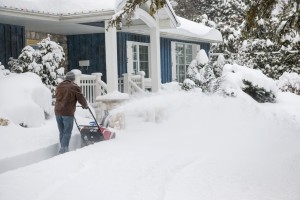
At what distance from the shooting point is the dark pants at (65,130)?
342 inches

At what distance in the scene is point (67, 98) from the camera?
8797mm

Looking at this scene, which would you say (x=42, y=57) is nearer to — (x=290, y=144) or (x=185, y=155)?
(x=185, y=155)

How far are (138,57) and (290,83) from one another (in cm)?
740

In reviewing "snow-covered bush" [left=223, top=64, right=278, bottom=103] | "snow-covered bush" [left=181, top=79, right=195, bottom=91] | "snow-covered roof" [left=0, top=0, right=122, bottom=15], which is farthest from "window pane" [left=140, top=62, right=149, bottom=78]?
"snow-covered roof" [left=0, top=0, right=122, bottom=15]

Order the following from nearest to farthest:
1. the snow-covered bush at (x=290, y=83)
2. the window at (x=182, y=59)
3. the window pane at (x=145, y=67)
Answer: the window pane at (x=145, y=67)
the snow-covered bush at (x=290, y=83)
the window at (x=182, y=59)

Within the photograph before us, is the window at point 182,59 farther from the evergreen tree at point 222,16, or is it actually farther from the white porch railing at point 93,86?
the white porch railing at point 93,86

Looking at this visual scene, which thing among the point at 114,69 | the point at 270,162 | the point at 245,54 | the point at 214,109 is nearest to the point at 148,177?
the point at 270,162

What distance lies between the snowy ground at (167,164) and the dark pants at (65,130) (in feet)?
1.42

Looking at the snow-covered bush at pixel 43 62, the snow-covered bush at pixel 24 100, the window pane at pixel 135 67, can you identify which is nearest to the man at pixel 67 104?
the snow-covered bush at pixel 24 100

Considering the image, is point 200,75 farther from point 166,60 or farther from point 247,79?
point 247,79

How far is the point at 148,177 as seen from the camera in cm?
605

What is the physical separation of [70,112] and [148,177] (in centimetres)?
332

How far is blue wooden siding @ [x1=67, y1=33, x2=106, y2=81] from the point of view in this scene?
16.3 m

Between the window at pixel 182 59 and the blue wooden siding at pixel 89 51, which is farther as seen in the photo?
the window at pixel 182 59
